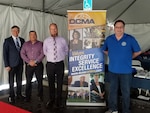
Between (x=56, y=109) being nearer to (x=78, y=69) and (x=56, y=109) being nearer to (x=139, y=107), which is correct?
(x=78, y=69)

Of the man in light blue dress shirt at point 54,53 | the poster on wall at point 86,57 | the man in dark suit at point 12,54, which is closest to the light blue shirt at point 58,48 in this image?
the man in light blue dress shirt at point 54,53

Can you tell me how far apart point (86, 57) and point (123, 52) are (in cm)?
82

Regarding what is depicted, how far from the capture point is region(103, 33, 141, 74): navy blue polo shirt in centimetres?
311

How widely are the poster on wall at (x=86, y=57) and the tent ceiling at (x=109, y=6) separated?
6.16 ft

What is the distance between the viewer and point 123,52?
3127 millimetres

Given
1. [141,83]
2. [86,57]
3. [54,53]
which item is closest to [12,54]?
[54,53]

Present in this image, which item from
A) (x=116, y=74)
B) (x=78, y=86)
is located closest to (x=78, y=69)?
(x=78, y=86)

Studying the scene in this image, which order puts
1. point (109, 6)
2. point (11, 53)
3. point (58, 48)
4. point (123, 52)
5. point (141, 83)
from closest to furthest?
point (123, 52) < point (58, 48) < point (141, 83) < point (11, 53) < point (109, 6)

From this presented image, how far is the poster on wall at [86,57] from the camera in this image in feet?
12.1

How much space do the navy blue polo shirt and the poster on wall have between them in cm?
53

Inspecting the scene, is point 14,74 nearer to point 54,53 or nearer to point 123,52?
point 54,53

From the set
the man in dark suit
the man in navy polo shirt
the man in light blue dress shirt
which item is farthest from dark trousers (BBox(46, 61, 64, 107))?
the man in navy polo shirt

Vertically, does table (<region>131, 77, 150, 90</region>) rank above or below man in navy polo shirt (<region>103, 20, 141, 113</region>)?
below

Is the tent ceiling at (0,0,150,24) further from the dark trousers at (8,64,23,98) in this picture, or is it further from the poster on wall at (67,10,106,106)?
the poster on wall at (67,10,106,106)
